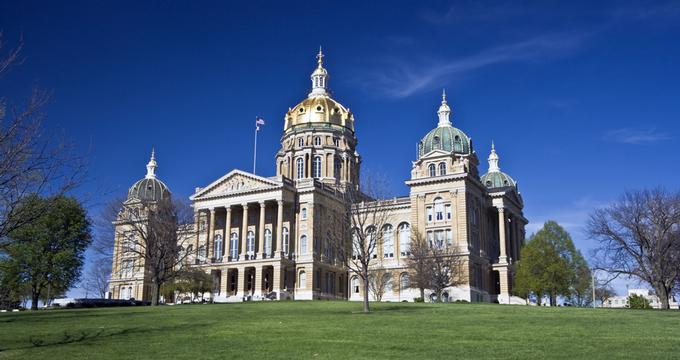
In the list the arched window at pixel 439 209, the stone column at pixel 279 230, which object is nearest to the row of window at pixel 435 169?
the arched window at pixel 439 209

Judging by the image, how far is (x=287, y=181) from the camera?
265 feet

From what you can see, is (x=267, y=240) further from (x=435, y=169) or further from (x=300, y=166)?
(x=435, y=169)

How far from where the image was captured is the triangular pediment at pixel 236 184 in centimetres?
8039

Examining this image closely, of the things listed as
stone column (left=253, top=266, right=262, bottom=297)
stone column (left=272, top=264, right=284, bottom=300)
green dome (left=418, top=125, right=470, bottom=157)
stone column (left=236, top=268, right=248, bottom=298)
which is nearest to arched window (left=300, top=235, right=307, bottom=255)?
stone column (left=272, top=264, right=284, bottom=300)

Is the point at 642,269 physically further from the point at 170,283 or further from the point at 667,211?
the point at 170,283

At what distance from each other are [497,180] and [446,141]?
18.1 metres

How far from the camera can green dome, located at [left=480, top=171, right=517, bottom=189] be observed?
96.9 m

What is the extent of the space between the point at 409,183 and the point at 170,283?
28.5 m

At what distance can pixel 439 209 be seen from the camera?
78438mm

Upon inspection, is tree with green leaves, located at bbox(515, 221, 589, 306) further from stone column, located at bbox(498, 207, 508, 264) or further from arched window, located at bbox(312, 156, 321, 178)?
arched window, located at bbox(312, 156, 321, 178)

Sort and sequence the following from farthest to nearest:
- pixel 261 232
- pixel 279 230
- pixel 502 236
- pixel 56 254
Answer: pixel 502 236 → pixel 261 232 → pixel 279 230 → pixel 56 254

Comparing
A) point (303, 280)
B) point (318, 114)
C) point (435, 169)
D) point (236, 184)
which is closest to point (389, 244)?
point (435, 169)

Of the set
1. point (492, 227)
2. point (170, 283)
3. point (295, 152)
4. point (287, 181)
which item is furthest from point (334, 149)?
point (170, 283)

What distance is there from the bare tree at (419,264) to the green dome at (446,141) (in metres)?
14.1
